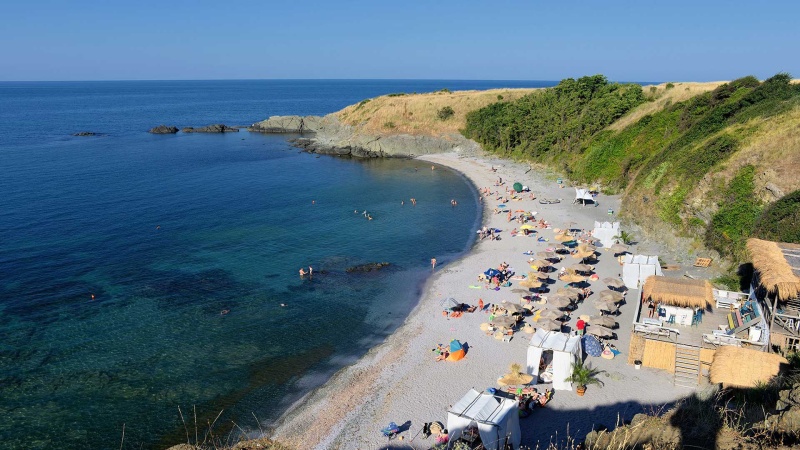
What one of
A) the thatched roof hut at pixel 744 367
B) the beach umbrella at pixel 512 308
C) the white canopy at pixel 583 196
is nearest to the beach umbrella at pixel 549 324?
the beach umbrella at pixel 512 308

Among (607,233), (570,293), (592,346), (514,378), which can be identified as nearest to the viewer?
(514,378)

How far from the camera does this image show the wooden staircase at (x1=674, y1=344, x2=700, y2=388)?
21536 millimetres

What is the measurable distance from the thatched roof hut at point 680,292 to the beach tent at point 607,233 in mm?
14413

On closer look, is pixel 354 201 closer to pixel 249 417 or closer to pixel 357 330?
pixel 357 330

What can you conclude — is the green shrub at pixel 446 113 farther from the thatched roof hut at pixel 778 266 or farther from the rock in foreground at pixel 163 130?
the thatched roof hut at pixel 778 266

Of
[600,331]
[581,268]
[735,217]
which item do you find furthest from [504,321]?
[735,217]

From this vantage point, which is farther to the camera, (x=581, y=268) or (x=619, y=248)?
(x=619, y=248)

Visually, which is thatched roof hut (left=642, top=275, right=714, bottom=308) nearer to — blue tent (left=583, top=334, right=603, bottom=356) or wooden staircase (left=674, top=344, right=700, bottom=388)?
wooden staircase (left=674, top=344, right=700, bottom=388)

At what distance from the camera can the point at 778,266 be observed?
21.9 metres

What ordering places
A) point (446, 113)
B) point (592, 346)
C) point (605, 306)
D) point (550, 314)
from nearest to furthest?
point (592, 346)
point (550, 314)
point (605, 306)
point (446, 113)

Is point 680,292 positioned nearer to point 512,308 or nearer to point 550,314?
point 550,314

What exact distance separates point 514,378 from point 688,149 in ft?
104

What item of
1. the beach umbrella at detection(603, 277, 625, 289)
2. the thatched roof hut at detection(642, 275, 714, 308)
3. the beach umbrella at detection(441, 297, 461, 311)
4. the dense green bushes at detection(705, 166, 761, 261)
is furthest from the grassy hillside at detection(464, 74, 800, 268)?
the beach umbrella at detection(441, 297, 461, 311)

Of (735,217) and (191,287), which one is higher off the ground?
(735,217)
